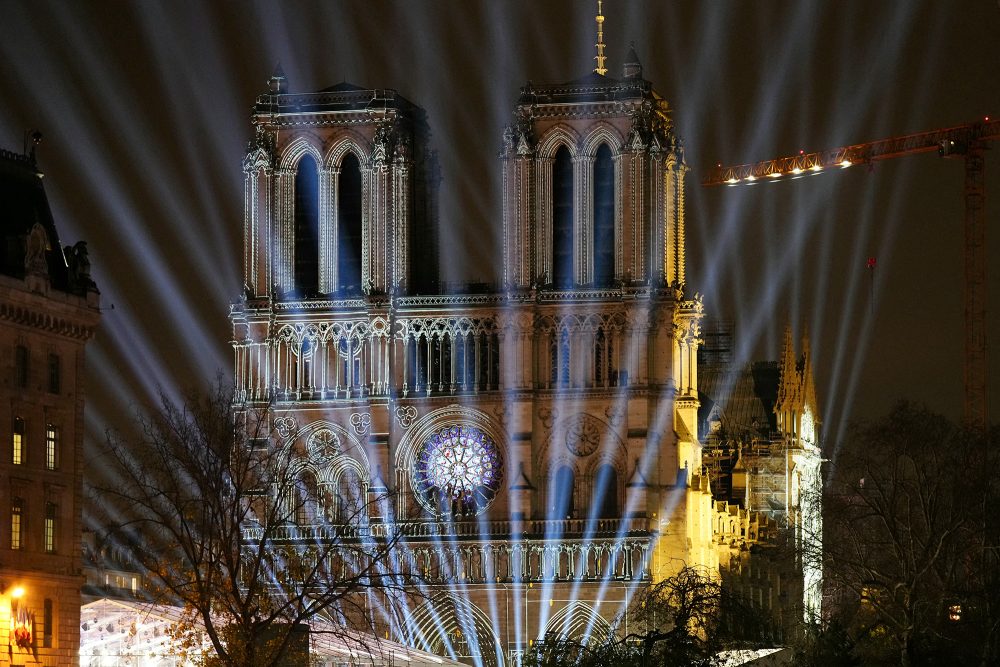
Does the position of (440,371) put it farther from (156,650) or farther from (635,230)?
(156,650)

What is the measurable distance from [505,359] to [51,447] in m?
31.5

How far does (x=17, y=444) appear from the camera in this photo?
9862 cm

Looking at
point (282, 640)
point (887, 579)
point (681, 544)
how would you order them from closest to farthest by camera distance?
point (282, 640) → point (887, 579) → point (681, 544)

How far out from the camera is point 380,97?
130m

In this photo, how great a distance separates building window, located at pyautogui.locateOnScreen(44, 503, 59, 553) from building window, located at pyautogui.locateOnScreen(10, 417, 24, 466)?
2.19 meters

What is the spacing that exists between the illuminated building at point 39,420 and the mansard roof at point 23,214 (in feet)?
0.11

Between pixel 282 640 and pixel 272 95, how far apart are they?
47121 mm

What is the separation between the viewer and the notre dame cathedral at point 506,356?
12688cm

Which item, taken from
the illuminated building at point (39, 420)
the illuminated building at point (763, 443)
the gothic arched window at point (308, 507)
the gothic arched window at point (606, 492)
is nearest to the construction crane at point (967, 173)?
the illuminated building at point (763, 443)

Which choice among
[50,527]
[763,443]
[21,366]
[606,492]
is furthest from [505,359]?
[763,443]

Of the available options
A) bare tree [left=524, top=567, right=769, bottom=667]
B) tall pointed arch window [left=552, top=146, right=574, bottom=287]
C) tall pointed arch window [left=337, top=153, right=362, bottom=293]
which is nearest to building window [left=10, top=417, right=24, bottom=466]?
bare tree [left=524, top=567, right=769, bottom=667]

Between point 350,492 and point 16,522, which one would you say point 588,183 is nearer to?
point 350,492

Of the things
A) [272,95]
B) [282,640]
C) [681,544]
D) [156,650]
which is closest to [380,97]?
[272,95]

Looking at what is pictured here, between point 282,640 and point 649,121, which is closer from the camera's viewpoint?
point 282,640
